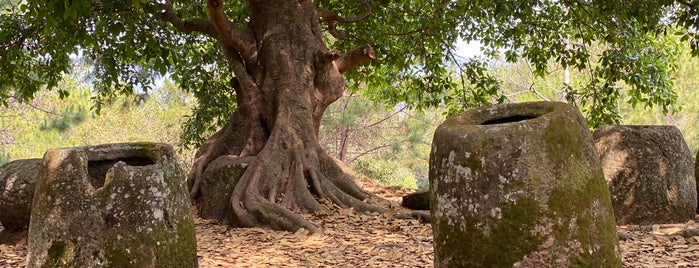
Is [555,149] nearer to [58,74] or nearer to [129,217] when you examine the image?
[129,217]

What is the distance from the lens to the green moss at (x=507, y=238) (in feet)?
11.7

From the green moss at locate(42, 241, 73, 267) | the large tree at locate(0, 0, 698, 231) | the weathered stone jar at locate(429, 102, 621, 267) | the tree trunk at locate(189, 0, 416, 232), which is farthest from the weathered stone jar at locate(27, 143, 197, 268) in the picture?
the tree trunk at locate(189, 0, 416, 232)

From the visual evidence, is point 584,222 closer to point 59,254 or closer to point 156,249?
point 156,249

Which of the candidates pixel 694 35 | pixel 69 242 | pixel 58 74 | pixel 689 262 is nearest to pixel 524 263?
pixel 689 262

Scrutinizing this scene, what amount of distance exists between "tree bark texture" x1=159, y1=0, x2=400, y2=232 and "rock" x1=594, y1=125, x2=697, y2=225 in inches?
114

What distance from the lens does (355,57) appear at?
9.77m

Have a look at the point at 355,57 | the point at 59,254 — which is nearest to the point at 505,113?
the point at 59,254

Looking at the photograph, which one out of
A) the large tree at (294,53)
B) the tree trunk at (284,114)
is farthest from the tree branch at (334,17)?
the tree trunk at (284,114)

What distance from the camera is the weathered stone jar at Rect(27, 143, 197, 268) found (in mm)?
4199

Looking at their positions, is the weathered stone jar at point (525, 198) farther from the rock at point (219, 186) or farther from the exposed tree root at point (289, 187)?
the rock at point (219, 186)

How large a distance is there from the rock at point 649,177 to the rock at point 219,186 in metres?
4.50

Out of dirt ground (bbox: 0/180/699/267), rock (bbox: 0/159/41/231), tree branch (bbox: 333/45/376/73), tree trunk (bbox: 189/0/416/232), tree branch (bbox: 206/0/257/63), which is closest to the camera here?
dirt ground (bbox: 0/180/699/267)

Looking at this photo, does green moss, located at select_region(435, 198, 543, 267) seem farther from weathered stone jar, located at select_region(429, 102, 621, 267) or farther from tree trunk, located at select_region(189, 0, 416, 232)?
tree trunk, located at select_region(189, 0, 416, 232)

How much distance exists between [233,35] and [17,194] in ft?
12.3
